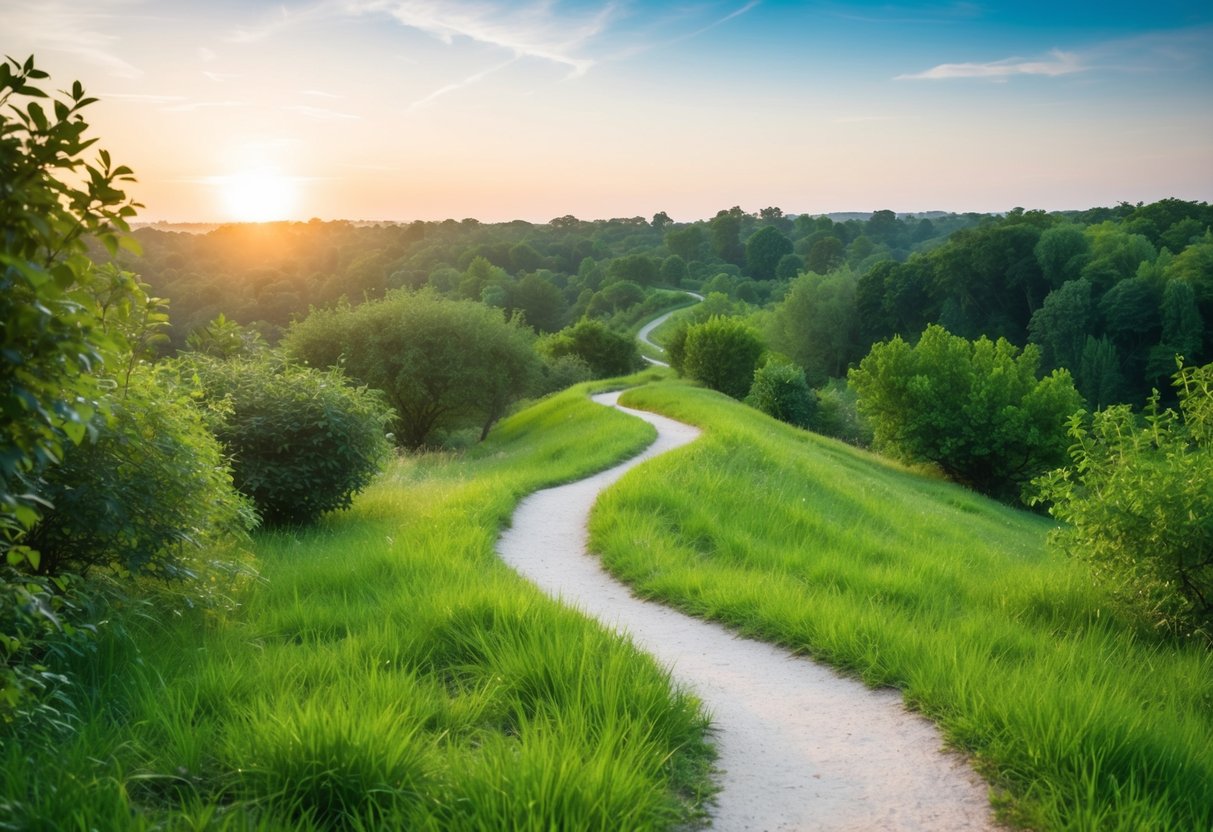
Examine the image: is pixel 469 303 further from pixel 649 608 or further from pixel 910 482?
pixel 649 608

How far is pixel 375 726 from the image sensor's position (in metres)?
3.85

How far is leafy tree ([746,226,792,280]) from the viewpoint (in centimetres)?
12925

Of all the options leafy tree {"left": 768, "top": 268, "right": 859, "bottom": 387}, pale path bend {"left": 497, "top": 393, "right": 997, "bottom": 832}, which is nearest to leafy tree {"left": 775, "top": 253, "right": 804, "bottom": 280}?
leafy tree {"left": 768, "top": 268, "right": 859, "bottom": 387}

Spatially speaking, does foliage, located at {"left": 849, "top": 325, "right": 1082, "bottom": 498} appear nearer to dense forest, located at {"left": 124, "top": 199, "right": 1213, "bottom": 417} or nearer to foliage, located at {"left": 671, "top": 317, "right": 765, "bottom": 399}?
dense forest, located at {"left": 124, "top": 199, "right": 1213, "bottom": 417}

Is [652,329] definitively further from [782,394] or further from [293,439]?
[293,439]

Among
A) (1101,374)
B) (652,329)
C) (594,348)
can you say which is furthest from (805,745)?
(652,329)

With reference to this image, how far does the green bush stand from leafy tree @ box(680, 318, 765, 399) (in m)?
34.5

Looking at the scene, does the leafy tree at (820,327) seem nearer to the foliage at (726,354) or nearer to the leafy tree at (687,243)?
the foliage at (726,354)

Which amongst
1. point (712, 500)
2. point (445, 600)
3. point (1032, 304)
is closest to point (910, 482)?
point (712, 500)

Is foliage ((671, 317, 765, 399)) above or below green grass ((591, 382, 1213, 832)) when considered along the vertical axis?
below

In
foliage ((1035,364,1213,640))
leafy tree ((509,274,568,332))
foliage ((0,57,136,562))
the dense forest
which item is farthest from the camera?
leafy tree ((509,274,568,332))

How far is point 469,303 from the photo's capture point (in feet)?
117

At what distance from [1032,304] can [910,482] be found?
50582 mm

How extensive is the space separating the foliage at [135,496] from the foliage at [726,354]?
39.9 meters
